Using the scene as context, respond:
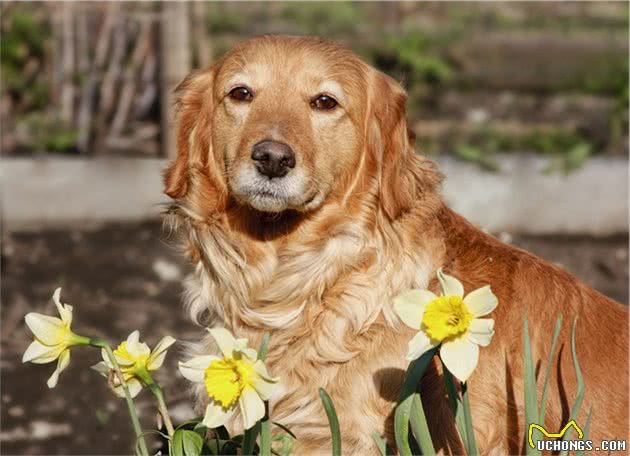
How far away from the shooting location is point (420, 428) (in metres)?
2.52

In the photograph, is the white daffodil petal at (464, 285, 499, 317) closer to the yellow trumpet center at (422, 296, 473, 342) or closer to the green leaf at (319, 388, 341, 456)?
the yellow trumpet center at (422, 296, 473, 342)

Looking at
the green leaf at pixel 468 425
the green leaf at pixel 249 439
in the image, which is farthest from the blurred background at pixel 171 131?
the green leaf at pixel 468 425

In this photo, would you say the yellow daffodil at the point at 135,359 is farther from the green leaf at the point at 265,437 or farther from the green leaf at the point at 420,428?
the green leaf at the point at 420,428

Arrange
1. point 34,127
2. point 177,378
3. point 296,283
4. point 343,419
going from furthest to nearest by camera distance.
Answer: point 34,127 → point 177,378 → point 296,283 → point 343,419

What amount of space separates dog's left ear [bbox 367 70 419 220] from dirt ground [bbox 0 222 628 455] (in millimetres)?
991

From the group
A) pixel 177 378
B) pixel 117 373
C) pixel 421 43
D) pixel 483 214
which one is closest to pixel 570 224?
pixel 483 214

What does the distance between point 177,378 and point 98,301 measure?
3.49 feet

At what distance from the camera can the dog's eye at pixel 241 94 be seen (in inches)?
128

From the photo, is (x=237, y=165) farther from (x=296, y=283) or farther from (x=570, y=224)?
(x=570, y=224)

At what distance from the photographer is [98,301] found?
5582mm

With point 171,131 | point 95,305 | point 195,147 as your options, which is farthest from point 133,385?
point 171,131

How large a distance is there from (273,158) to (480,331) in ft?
3.11

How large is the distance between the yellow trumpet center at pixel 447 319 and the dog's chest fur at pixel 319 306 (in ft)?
2.50

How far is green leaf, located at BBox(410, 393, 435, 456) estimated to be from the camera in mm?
2508
